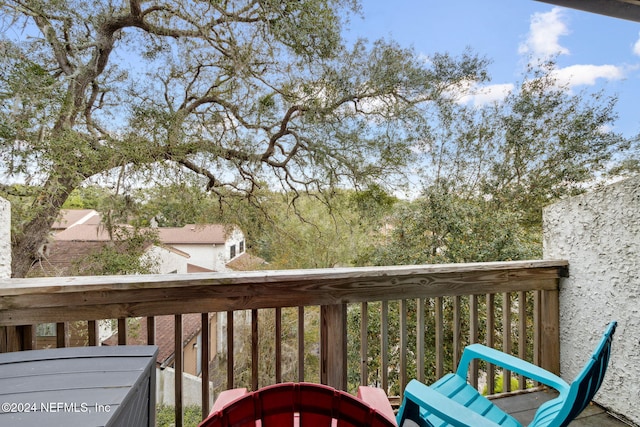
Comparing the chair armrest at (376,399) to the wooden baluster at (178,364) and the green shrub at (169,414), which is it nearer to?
the wooden baluster at (178,364)

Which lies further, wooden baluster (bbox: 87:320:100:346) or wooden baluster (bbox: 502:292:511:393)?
wooden baluster (bbox: 502:292:511:393)

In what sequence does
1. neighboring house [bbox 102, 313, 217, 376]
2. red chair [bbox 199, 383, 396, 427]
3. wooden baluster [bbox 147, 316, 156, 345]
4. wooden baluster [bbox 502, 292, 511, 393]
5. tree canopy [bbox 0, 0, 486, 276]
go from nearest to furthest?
red chair [bbox 199, 383, 396, 427] < wooden baluster [bbox 147, 316, 156, 345] < wooden baluster [bbox 502, 292, 511, 393] < tree canopy [bbox 0, 0, 486, 276] < neighboring house [bbox 102, 313, 217, 376]

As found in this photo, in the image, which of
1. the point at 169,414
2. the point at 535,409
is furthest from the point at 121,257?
the point at 535,409

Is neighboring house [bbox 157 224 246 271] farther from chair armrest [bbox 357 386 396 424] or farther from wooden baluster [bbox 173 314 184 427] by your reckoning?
chair armrest [bbox 357 386 396 424]

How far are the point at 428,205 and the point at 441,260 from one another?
746 millimetres

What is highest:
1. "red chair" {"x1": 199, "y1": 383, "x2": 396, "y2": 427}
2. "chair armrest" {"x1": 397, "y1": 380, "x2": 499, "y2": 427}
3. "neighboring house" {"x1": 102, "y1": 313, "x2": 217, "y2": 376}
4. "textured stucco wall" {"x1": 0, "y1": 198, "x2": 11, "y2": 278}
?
"textured stucco wall" {"x1": 0, "y1": 198, "x2": 11, "y2": 278}

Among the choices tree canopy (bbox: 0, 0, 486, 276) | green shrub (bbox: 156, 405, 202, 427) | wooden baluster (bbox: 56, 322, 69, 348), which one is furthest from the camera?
green shrub (bbox: 156, 405, 202, 427)

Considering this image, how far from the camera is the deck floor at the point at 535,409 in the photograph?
1.82 meters

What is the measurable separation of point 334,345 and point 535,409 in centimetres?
138

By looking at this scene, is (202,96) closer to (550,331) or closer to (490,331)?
(490,331)

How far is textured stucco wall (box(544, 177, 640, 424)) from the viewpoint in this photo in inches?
70.2

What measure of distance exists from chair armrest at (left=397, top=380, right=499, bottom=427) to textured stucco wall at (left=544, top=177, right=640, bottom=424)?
145 centimetres

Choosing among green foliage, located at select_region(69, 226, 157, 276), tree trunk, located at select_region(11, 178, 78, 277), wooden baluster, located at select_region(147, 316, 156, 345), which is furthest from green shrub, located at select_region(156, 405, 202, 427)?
wooden baluster, located at select_region(147, 316, 156, 345)

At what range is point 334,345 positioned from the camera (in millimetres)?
1673
